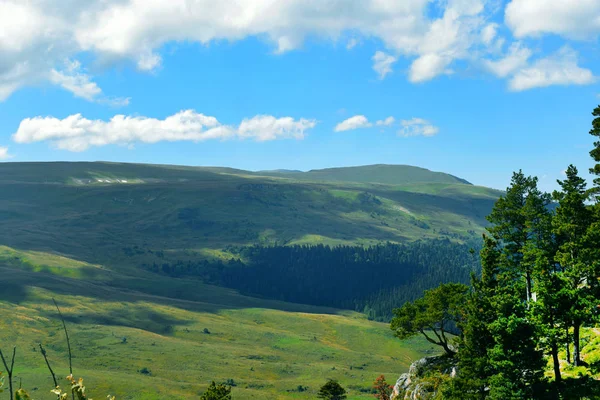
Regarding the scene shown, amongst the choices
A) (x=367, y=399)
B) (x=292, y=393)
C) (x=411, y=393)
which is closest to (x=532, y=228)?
(x=411, y=393)

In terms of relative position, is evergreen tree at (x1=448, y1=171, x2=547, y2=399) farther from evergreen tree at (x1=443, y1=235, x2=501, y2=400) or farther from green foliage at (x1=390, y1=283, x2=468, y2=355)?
green foliage at (x1=390, y1=283, x2=468, y2=355)

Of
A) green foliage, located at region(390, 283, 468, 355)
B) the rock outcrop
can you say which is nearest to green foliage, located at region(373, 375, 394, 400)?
the rock outcrop

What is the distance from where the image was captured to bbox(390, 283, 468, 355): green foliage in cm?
6775

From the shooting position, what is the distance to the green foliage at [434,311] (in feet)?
222

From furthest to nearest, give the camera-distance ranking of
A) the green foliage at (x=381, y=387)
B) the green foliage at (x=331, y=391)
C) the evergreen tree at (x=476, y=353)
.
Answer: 1. the green foliage at (x=331, y=391)
2. the green foliage at (x=381, y=387)
3. the evergreen tree at (x=476, y=353)

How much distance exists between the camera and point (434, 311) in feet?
224

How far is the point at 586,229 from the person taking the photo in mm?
54031

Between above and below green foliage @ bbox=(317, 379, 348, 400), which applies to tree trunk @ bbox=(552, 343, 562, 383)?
above

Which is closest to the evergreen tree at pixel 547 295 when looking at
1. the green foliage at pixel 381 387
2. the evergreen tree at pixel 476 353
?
the evergreen tree at pixel 476 353

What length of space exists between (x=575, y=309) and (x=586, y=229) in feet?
33.2

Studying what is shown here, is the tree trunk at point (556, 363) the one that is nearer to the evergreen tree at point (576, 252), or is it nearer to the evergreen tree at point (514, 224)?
the evergreen tree at point (576, 252)

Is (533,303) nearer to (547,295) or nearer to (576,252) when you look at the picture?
(547,295)

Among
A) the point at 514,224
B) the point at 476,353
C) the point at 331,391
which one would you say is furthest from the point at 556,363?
the point at 331,391

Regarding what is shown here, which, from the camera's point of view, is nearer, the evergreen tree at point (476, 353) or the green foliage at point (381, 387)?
the evergreen tree at point (476, 353)
